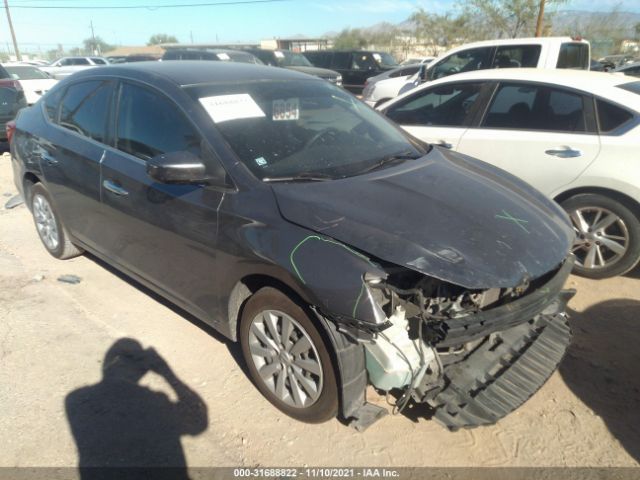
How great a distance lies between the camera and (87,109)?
141 inches

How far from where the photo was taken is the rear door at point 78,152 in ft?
11.1

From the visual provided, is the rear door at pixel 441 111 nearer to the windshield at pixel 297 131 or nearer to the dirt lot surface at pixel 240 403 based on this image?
the windshield at pixel 297 131

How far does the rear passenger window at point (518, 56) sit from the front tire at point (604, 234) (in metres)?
4.74

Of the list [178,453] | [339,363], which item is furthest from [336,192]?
[178,453]

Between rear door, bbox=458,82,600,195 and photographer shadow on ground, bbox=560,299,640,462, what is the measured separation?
1.15 m

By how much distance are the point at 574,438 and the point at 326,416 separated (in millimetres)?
1285

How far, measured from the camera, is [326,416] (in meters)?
2.40

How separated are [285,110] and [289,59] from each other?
15242 millimetres

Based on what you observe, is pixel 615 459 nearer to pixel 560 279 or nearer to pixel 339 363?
pixel 560 279

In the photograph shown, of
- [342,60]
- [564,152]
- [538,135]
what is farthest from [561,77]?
[342,60]

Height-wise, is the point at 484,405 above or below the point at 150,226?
below

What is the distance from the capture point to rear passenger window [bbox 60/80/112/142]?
3.39 metres

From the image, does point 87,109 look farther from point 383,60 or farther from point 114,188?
point 383,60

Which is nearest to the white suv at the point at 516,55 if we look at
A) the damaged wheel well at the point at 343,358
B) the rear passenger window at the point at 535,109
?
the rear passenger window at the point at 535,109
